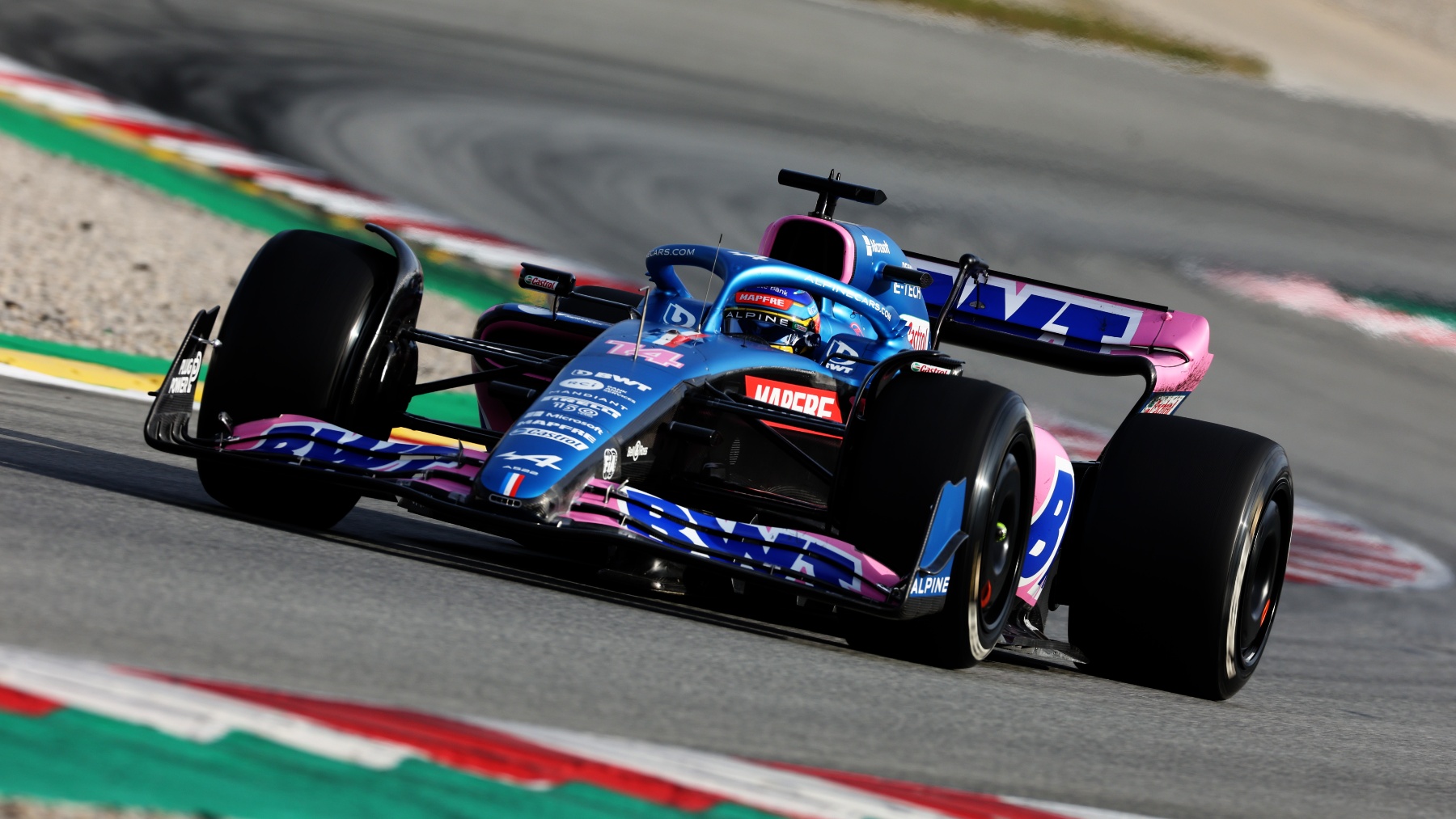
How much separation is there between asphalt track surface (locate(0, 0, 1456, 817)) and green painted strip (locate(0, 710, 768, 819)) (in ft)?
1.47

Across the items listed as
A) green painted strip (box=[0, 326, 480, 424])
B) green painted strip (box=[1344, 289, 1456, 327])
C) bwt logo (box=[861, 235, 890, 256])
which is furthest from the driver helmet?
green painted strip (box=[1344, 289, 1456, 327])

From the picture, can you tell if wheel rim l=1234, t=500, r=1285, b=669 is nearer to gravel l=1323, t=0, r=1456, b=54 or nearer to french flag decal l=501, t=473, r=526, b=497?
french flag decal l=501, t=473, r=526, b=497

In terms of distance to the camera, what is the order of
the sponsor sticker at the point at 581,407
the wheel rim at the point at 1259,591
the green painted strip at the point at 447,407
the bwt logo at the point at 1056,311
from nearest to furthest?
the sponsor sticker at the point at 581,407, the wheel rim at the point at 1259,591, the bwt logo at the point at 1056,311, the green painted strip at the point at 447,407

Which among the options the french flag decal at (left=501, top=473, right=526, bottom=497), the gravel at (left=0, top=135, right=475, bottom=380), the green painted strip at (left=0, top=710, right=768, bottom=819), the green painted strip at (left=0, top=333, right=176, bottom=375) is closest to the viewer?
the green painted strip at (left=0, top=710, right=768, bottom=819)

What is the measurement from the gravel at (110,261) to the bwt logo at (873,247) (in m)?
4.14

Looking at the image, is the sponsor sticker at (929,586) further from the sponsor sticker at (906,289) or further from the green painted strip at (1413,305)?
the green painted strip at (1413,305)

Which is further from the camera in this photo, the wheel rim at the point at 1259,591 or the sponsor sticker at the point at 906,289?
the sponsor sticker at the point at 906,289

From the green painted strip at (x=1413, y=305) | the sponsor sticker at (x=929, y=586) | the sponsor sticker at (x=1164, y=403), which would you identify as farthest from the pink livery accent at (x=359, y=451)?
the green painted strip at (x=1413, y=305)

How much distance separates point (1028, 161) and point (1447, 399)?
5004 mm

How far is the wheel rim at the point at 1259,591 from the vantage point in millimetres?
6273

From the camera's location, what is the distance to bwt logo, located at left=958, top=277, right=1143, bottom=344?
25.4 feet

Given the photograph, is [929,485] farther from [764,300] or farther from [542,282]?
[542,282]

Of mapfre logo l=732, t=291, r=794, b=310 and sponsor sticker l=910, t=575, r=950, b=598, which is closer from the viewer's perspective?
sponsor sticker l=910, t=575, r=950, b=598

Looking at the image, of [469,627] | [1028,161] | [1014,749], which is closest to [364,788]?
[469,627]
